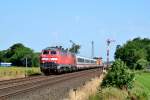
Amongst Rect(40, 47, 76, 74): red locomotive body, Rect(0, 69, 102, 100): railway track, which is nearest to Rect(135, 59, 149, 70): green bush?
Rect(40, 47, 76, 74): red locomotive body

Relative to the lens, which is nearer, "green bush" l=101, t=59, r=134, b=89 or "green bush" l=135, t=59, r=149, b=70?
"green bush" l=101, t=59, r=134, b=89

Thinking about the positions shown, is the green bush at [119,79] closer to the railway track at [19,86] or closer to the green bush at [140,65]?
the railway track at [19,86]

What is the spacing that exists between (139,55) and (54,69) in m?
59.3

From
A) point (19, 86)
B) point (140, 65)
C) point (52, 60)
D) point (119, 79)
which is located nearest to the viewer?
point (119, 79)

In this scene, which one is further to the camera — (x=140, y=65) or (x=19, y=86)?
(x=140, y=65)

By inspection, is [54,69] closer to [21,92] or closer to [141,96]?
[21,92]

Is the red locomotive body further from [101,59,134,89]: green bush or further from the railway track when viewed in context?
[101,59,134,89]: green bush

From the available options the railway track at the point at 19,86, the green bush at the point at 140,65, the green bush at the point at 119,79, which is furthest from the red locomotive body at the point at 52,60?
the green bush at the point at 140,65

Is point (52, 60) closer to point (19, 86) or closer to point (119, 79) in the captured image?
point (19, 86)

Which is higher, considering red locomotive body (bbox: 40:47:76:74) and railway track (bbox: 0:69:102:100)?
red locomotive body (bbox: 40:47:76:74)

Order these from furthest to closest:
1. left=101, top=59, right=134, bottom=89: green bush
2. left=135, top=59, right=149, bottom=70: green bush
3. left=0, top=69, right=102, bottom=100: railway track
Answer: left=135, top=59, right=149, bottom=70: green bush → left=101, top=59, right=134, bottom=89: green bush → left=0, top=69, right=102, bottom=100: railway track

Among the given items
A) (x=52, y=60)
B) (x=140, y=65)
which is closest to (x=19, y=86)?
(x=52, y=60)

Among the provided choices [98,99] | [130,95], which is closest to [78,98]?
[98,99]

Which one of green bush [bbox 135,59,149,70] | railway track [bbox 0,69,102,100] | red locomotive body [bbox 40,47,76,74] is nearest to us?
railway track [bbox 0,69,102,100]
